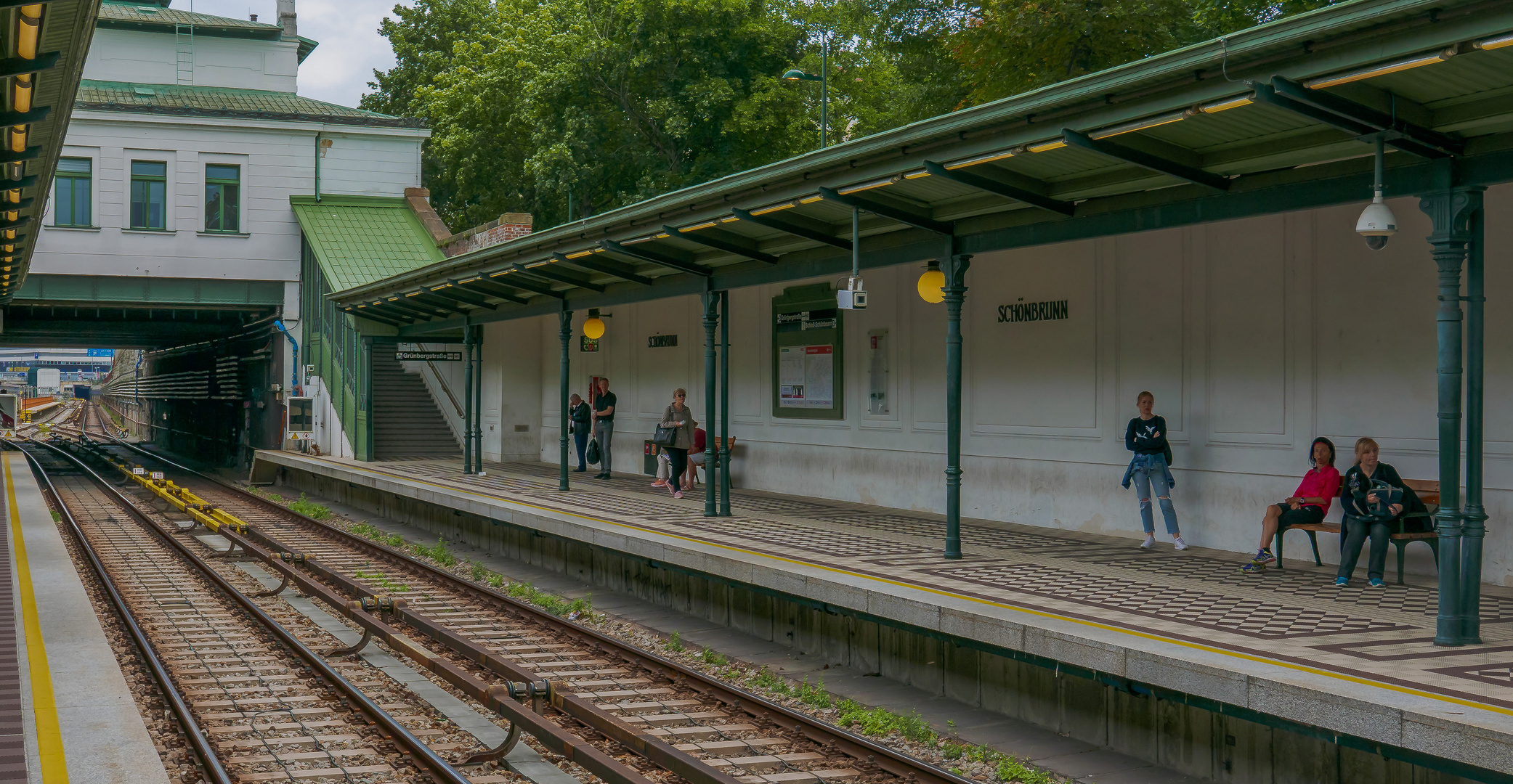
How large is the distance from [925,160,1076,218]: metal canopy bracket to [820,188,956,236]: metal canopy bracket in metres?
0.87

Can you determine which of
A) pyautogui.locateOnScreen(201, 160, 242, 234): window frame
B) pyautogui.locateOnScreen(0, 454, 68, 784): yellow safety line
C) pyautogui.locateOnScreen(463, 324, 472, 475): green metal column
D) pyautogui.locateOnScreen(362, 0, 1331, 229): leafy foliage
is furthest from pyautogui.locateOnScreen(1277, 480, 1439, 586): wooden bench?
pyautogui.locateOnScreen(201, 160, 242, 234): window frame

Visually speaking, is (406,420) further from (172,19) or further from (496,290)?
(172,19)

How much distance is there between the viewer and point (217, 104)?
35125mm

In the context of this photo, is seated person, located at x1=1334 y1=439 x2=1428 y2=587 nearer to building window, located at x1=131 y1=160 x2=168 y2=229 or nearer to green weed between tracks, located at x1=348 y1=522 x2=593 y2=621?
green weed between tracks, located at x1=348 y1=522 x2=593 y2=621

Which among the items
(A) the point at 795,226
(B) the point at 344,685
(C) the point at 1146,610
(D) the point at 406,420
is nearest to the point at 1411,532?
(C) the point at 1146,610

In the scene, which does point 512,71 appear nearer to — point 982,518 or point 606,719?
point 982,518

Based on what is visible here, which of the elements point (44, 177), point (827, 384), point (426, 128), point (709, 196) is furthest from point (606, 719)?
point (426, 128)

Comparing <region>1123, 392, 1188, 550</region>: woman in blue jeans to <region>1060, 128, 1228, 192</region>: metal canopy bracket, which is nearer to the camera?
<region>1060, 128, 1228, 192</region>: metal canopy bracket

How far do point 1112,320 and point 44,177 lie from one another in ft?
35.3

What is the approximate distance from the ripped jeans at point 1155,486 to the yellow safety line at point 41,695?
8112 mm

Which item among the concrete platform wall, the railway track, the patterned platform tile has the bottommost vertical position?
the railway track

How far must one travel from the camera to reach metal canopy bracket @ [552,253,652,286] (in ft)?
50.1

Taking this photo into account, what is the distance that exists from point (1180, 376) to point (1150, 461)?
0.89 metres

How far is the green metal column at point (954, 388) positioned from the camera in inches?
403
